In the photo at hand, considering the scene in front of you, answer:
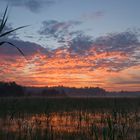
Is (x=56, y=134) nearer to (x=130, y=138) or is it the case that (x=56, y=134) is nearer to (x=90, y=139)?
(x=90, y=139)

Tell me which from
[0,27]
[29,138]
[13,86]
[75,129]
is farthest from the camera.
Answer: [13,86]

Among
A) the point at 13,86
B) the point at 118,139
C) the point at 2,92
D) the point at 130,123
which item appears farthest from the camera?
the point at 13,86

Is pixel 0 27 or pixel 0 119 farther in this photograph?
pixel 0 119

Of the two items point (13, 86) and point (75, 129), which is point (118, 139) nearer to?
point (75, 129)

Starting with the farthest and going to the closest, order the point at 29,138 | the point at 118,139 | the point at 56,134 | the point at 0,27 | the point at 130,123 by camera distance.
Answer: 1. the point at 130,123
2. the point at 56,134
3. the point at 29,138
4. the point at 118,139
5. the point at 0,27

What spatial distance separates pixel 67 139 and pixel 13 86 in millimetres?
67045

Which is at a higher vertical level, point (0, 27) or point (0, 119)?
point (0, 27)

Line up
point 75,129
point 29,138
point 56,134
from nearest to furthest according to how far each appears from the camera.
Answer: point 29,138 → point 56,134 → point 75,129

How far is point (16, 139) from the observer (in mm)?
10109

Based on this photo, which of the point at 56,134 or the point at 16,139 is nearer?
the point at 16,139

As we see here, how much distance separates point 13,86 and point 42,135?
6694 cm

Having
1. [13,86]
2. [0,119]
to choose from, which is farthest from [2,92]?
[0,119]

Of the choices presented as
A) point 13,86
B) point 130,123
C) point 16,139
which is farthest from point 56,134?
point 13,86

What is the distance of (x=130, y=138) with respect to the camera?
34.7 feet
